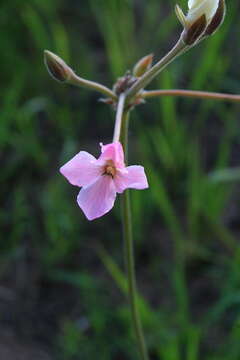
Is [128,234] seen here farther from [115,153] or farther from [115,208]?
[115,208]

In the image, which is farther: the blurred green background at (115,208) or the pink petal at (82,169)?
the blurred green background at (115,208)

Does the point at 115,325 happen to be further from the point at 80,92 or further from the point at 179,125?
the point at 80,92

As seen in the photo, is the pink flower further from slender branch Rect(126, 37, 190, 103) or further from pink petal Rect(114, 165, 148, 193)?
slender branch Rect(126, 37, 190, 103)

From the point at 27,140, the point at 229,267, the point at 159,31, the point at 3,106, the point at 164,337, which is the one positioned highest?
the point at 159,31

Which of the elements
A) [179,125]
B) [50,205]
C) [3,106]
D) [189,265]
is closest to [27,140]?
[3,106]

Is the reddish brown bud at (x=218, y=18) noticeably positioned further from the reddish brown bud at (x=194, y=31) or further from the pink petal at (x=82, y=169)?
the pink petal at (x=82, y=169)

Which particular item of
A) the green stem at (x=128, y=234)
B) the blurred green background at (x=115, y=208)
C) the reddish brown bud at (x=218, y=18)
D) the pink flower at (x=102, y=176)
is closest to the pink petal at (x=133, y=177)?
the pink flower at (x=102, y=176)
